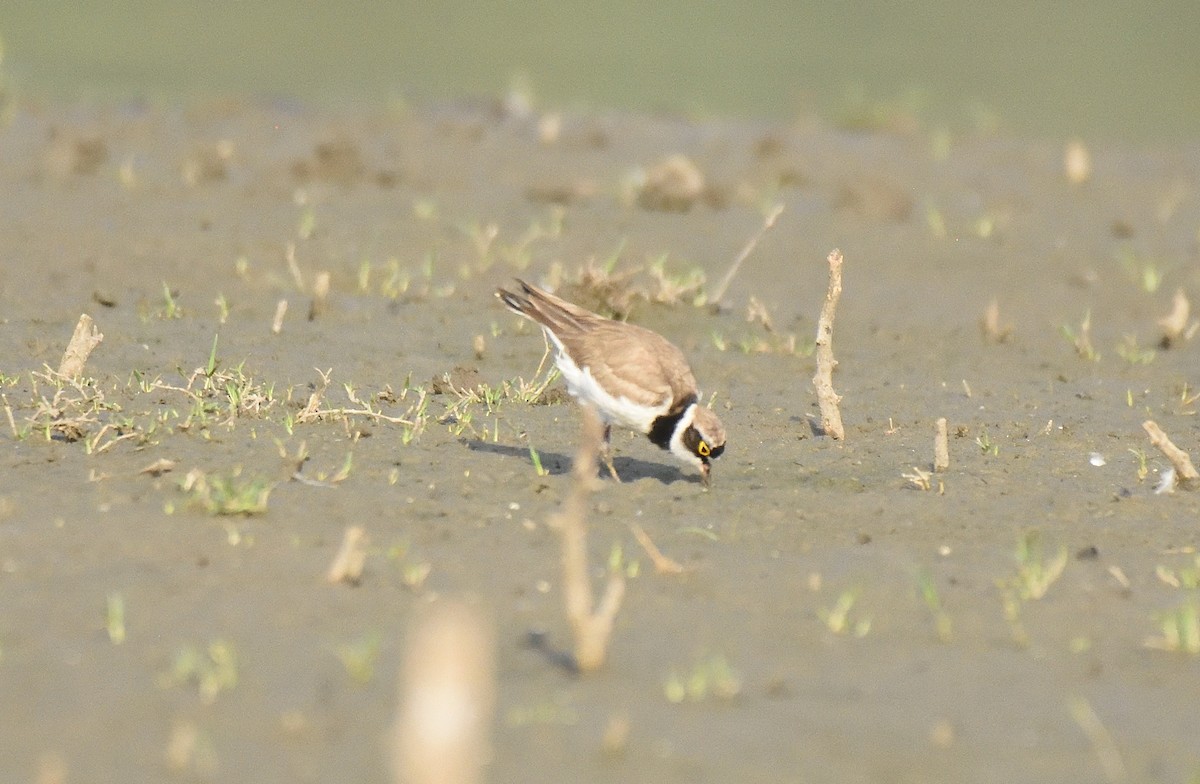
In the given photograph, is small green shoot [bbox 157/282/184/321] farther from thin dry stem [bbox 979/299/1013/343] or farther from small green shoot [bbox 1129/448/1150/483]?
small green shoot [bbox 1129/448/1150/483]

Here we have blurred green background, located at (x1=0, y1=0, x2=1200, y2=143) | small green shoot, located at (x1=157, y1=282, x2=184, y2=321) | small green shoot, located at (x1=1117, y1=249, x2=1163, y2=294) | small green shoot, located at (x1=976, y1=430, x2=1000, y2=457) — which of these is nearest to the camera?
small green shoot, located at (x1=976, y1=430, x2=1000, y2=457)

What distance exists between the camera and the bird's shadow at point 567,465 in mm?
7312

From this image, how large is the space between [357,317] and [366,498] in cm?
334

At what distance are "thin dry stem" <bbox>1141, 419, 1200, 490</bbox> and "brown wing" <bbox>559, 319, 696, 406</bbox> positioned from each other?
6.06 feet

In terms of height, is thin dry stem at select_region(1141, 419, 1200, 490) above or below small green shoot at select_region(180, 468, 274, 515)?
above

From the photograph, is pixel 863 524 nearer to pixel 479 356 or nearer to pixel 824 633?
pixel 824 633

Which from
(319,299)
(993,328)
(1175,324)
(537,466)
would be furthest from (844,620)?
(1175,324)

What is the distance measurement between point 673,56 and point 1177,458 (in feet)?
46.0

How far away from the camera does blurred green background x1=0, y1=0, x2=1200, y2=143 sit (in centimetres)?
1745

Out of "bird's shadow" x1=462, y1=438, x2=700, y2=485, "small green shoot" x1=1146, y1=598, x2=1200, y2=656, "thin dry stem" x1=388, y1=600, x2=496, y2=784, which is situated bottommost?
"bird's shadow" x1=462, y1=438, x2=700, y2=485

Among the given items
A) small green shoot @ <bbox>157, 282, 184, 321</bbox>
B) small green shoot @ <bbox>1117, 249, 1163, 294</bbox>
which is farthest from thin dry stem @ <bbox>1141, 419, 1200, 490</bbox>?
small green shoot @ <bbox>157, 282, 184, 321</bbox>

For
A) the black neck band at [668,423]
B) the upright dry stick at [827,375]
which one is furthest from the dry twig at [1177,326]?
the black neck band at [668,423]

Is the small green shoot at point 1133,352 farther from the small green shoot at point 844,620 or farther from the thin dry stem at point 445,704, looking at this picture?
the thin dry stem at point 445,704

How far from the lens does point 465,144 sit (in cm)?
1428
